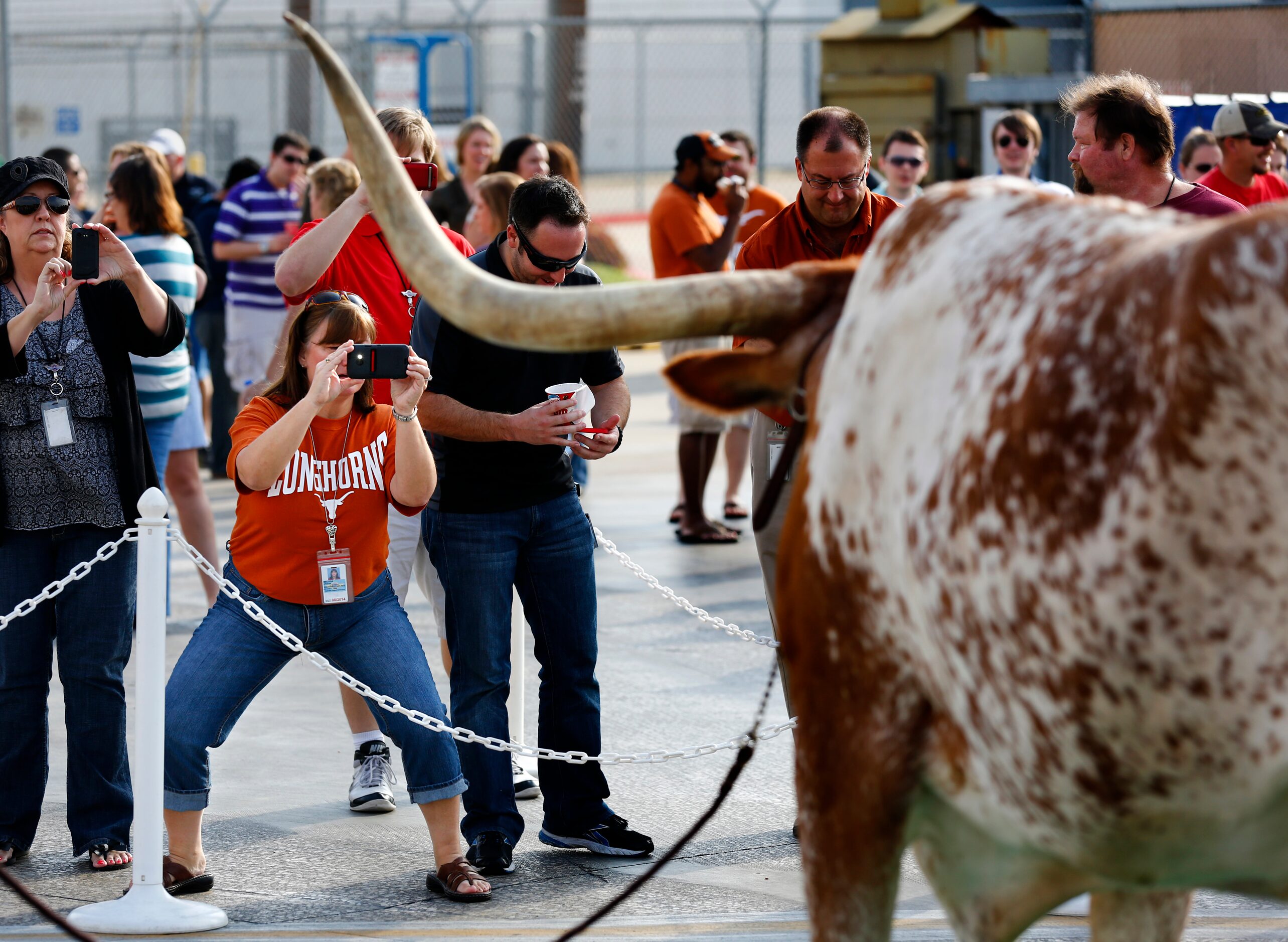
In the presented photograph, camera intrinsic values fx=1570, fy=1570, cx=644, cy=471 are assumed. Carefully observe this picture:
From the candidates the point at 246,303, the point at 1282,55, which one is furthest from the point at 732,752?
the point at 1282,55

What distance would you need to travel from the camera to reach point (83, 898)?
170 inches

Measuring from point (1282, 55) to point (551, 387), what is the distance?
37.0 ft

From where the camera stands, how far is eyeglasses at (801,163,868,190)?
4906 mm

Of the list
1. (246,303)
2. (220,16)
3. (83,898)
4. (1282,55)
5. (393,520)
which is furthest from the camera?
(220,16)

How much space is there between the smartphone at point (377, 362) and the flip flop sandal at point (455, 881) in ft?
4.53

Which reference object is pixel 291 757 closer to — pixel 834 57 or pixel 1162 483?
pixel 1162 483

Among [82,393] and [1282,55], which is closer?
[82,393]

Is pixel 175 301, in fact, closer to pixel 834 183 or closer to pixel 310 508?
pixel 310 508

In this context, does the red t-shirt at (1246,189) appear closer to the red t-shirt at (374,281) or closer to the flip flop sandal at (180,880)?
the red t-shirt at (374,281)

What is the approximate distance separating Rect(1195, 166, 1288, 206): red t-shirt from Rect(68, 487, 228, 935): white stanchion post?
5.54 meters

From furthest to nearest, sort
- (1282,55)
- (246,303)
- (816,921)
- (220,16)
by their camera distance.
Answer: (220,16) → (1282,55) → (246,303) → (816,921)

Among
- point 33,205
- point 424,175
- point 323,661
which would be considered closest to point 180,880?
point 323,661

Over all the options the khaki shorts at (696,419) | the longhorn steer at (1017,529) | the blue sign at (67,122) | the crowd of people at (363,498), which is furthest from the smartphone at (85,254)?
the blue sign at (67,122)

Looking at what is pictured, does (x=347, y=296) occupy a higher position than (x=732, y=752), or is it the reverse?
(x=347, y=296)
